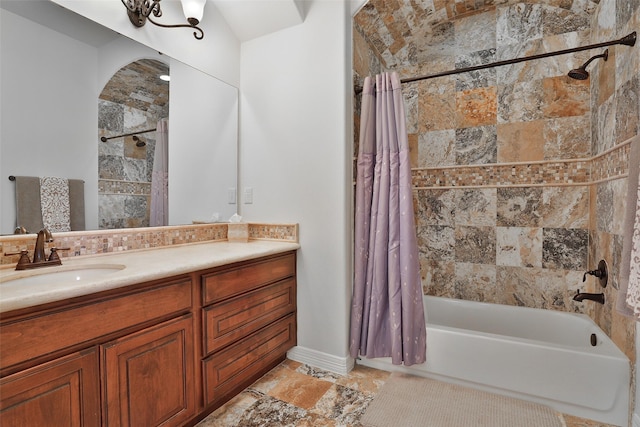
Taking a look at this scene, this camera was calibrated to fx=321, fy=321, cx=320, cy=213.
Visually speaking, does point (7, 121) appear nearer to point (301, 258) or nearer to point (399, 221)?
point (301, 258)

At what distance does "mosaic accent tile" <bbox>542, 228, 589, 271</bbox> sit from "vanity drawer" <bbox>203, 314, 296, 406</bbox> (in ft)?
6.37

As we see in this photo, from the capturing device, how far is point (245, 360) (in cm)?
183

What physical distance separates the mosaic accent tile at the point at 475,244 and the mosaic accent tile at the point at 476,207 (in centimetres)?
6

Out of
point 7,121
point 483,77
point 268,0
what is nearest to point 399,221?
point 483,77

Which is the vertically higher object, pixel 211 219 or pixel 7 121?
pixel 7 121

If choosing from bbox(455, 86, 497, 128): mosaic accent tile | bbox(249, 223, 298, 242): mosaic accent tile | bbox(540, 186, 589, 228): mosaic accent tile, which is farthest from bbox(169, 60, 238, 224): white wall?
bbox(540, 186, 589, 228): mosaic accent tile

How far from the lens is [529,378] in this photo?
1758 mm

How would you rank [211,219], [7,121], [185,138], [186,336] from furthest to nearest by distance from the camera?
[211,219] < [185,138] < [186,336] < [7,121]

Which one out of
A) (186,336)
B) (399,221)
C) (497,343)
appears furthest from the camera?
(399,221)

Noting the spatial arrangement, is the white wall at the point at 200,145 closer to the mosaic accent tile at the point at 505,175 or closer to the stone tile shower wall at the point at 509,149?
the stone tile shower wall at the point at 509,149

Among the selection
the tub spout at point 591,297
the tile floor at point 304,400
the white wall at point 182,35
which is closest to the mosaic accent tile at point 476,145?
the tub spout at point 591,297

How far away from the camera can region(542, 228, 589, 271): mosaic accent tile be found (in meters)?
2.29

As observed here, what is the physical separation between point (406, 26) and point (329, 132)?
1292 mm

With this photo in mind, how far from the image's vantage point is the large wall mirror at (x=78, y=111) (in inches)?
54.5
